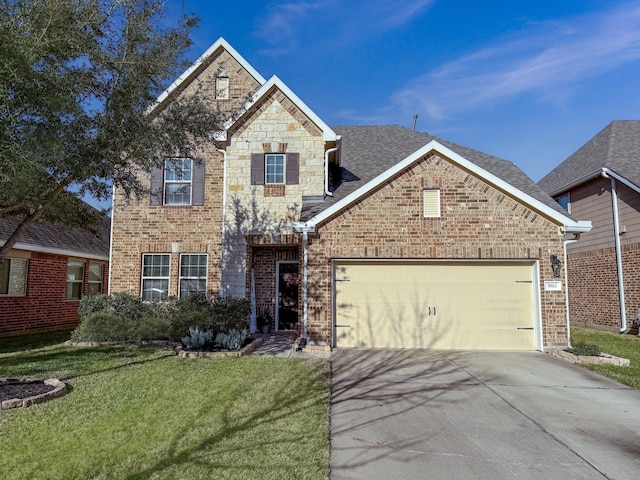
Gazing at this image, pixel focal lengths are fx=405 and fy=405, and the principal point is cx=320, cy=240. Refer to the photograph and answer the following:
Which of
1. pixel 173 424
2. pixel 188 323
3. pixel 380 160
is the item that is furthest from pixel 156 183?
pixel 173 424

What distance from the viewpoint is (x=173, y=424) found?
196 inches

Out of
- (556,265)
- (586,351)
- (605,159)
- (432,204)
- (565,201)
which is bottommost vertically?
(586,351)

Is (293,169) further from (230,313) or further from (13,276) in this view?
(13,276)

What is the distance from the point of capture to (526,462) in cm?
419

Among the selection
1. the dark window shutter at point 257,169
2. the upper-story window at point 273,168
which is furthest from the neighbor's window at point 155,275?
the upper-story window at point 273,168

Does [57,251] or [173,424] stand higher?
[57,251]

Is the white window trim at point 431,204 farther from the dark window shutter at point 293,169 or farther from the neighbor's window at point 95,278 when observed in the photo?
the neighbor's window at point 95,278

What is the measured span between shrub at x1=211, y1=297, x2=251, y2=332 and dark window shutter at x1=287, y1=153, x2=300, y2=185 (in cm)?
390

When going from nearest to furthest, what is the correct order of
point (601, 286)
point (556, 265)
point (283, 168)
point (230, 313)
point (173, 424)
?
point (173, 424) → point (556, 265) → point (230, 313) → point (283, 168) → point (601, 286)

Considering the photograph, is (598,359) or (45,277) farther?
(45,277)

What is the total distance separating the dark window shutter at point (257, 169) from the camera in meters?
12.7

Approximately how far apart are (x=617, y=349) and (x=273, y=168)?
1082 cm

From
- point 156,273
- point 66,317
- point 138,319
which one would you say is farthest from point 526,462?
point 66,317

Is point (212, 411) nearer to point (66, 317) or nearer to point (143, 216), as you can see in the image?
point (143, 216)
